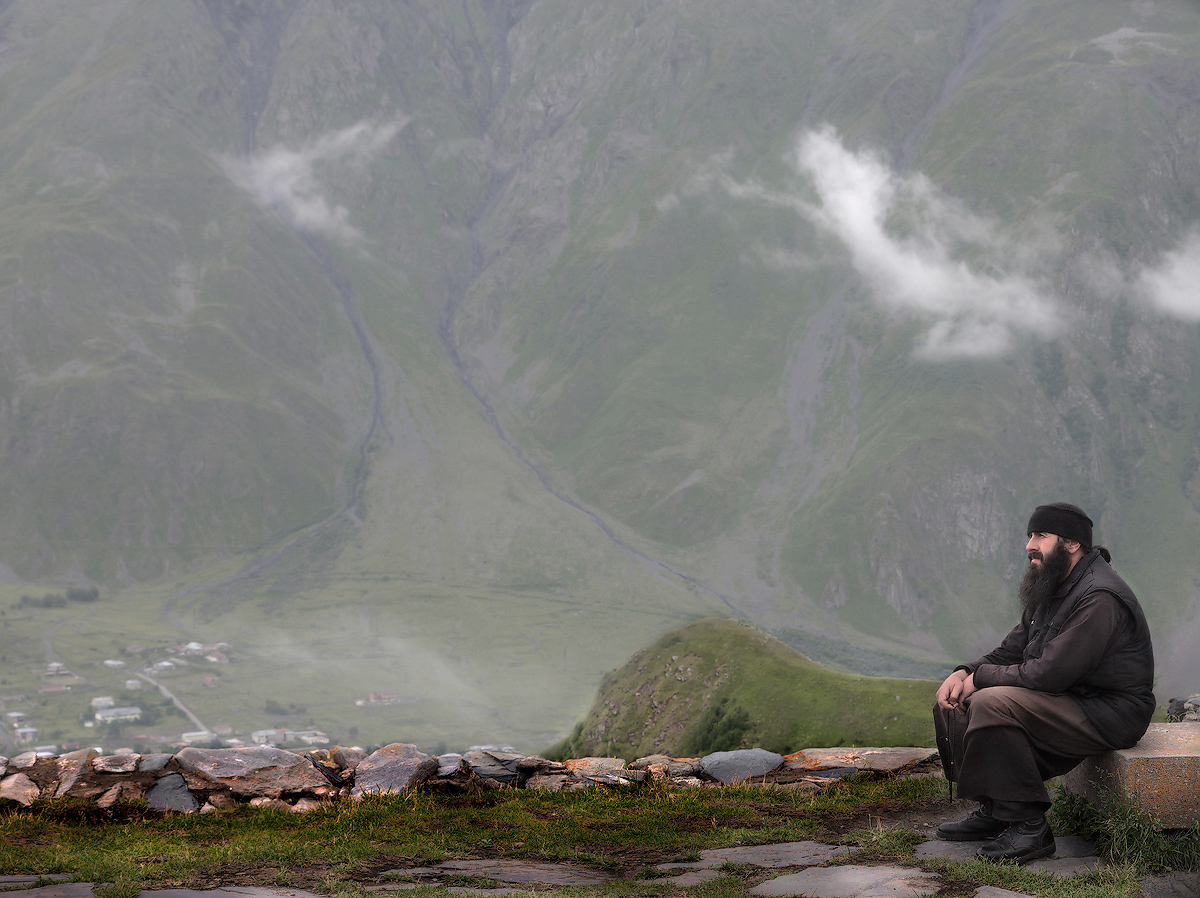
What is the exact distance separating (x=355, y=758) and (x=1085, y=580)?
34.3 ft

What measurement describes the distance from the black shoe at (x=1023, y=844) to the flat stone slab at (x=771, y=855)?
1525 mm

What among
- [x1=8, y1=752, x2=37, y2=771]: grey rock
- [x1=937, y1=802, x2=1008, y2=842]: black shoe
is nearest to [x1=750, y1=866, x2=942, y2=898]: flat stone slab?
[x1=937, y1=802, x2=1008, y2=842]: black shoe

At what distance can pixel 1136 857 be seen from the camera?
9977mm

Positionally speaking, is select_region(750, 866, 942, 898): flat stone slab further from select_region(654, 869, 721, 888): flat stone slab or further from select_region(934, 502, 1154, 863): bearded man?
select_region(934, 502, 1154, 863): bearded man

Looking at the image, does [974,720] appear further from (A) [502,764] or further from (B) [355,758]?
(B) [355,758]

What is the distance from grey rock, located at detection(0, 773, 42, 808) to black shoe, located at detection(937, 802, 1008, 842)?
1142 centimetres

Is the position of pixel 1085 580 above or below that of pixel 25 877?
above

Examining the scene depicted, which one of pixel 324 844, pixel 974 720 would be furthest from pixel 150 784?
pixel 974 720

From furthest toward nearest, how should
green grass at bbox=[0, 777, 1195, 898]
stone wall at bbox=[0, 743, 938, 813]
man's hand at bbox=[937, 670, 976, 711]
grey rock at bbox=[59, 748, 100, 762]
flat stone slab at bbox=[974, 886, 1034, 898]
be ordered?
grey rock at bbox=[59, 748, 100, 762] → stone wall at bbox=[0, 743, 938, 813] → man's hand at bbox=[937, 670, 976, 711] → green grass at bbox=[0, 777, 1195, 898] → flat stone slab at bbox=[974, 886, 1034, 898]

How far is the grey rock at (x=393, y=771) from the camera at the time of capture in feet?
48.5

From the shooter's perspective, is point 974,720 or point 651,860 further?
point 651,860

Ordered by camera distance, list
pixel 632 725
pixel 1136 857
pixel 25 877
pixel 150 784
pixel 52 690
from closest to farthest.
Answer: pixel 1136 857 < pixel 25 877 < pixel 150 784 < pixel 632 725 < pixel 52 690

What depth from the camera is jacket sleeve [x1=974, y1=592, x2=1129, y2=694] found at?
34.8ft

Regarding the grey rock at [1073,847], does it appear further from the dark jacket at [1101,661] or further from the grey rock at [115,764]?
the grey rock at [115,764]
